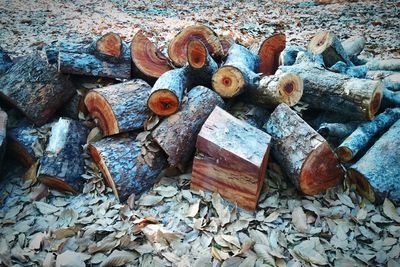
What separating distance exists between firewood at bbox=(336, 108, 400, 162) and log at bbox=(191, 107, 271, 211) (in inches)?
20.9

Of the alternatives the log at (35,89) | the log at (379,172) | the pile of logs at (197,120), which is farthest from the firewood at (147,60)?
the log at (379,172)

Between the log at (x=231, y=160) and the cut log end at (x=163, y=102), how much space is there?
0.28 meters

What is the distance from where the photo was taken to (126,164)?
2.06 meters

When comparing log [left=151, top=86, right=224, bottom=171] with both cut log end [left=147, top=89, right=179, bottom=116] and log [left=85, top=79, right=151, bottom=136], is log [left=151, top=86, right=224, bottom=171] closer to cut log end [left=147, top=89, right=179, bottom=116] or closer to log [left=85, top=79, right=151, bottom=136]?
cut log end [left=147, top=89, right=179, bottom=116]

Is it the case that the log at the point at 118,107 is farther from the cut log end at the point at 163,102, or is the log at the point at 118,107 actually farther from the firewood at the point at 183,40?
the firewood at the point at 183,40

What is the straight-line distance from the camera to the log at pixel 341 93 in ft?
7.06

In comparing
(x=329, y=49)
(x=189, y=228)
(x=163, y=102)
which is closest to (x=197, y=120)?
(x=163, y=102)

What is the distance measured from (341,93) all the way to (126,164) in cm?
159

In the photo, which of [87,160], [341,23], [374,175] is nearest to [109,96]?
[87,160]

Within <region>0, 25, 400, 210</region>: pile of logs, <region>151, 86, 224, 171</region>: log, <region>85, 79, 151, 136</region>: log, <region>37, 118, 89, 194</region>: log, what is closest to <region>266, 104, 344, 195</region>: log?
<region>0, 25, 400, 210</region>: pile of logs

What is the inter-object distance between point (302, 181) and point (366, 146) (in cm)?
63

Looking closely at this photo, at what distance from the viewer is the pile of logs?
6.53ft

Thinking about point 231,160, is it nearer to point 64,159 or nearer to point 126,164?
point 126,164

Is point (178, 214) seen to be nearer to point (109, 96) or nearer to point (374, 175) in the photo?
point (109, 96)
